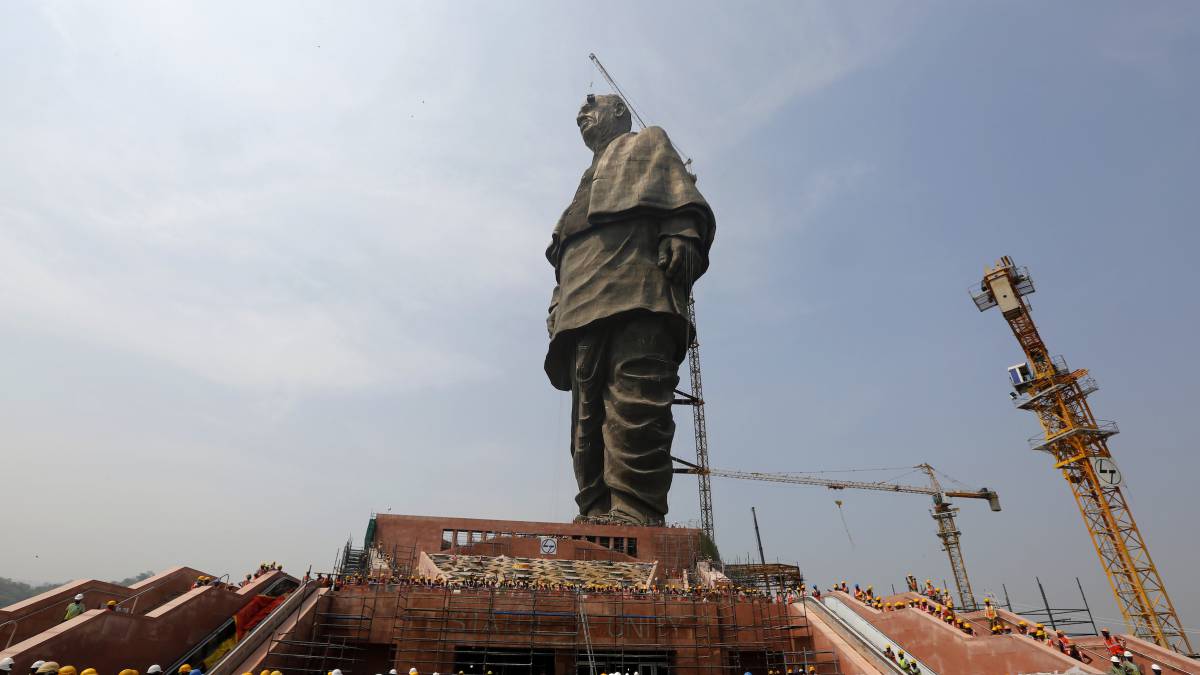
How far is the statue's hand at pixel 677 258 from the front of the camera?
34.2m

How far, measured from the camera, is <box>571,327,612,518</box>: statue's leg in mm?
34594

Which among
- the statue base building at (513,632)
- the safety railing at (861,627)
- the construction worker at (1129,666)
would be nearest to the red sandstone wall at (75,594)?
the statue base building at (513,632)

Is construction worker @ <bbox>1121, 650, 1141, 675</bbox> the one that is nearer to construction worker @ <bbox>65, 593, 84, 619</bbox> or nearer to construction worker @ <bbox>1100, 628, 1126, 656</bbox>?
construction worker @ <bbox>1100, 628, 1126, 656</bbox>

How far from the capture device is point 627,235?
35250 millimetres

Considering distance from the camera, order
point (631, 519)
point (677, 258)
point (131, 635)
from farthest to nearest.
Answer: point (677, 258)
point (631, 519)
point (131, 635)

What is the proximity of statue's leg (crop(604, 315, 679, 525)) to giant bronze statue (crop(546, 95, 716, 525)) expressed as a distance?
0.05 meters

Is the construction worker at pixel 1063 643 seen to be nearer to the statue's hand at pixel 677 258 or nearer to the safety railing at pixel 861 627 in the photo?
the safety railing at pixel 861 627

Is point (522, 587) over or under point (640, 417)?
under

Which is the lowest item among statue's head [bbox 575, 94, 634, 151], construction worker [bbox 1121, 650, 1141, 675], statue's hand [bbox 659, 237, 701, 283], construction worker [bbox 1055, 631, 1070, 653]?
construction worker [bbox 1121, 650, 1141, 675]

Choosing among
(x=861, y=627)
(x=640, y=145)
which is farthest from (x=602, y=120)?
(x=861, y=627)

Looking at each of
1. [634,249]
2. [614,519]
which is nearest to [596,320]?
[634,249]

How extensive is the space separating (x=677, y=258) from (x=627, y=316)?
12.6ft

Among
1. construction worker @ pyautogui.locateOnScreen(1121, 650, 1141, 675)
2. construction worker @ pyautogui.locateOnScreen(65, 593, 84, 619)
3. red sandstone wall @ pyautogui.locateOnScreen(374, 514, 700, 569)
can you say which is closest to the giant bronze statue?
red sandstone wall @ pyautogui.locateOnScreen(374, 514, 700, 569)

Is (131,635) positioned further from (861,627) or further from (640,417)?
(640,417)
